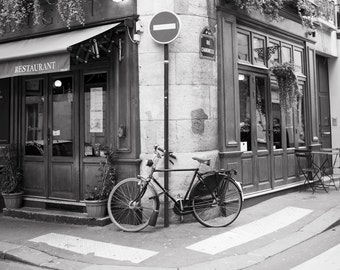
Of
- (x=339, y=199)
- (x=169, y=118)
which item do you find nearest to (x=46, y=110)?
(x=169, y=118)

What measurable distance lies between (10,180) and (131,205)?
2.85 m

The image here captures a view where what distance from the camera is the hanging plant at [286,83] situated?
27.5 ft

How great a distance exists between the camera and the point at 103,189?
659 cm

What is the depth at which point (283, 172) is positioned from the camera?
8.73m

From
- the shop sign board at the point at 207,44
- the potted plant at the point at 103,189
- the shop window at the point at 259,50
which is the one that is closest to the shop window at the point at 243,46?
the shop window at the point at 259,50

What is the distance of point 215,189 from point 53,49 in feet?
11.3

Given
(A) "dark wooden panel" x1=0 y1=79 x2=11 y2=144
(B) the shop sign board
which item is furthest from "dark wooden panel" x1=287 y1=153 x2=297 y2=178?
(A) "dark wooden panel" x1=0 y1=79 x2=11 y2=144

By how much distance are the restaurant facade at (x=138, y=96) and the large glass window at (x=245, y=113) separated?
0.06 ft

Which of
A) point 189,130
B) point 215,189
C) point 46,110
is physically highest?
point 46,110

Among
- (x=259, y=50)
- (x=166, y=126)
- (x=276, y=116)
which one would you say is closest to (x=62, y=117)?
(x=166, y=126)

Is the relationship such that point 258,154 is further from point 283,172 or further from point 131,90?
point 131,90

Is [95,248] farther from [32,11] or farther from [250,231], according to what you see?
[32,11]

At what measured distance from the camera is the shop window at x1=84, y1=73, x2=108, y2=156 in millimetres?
7062

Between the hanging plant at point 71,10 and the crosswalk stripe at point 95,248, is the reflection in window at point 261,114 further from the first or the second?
the crosswalk stripe at point 95,248
